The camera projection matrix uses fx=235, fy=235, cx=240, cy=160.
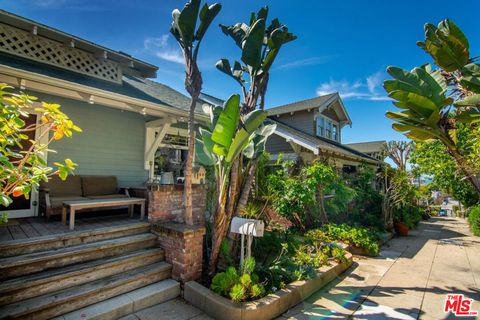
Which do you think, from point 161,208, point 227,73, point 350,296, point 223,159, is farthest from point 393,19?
point 161,208

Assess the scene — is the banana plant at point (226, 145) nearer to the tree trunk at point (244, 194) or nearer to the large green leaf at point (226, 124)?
the large green leaf at point (226, 124)

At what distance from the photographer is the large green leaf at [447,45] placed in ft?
12.6

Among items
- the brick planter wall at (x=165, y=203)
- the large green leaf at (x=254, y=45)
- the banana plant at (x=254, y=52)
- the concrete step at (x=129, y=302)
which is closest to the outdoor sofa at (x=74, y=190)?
the brick planter wall at (x=165, y=203)

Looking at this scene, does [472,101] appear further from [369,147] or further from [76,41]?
[369,147]

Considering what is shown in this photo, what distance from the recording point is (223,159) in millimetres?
4328

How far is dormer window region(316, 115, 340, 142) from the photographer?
14594 millimetres

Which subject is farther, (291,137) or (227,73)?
(291,137)

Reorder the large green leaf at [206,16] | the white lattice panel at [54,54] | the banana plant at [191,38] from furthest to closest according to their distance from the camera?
the white lattice panel at [54,54], the large green leaf at [206,16], the banana plant at [191,38]

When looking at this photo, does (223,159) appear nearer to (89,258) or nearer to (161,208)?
(161,208)

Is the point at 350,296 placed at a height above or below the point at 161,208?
below

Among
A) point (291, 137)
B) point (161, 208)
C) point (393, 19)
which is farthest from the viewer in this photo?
point (291, 137)

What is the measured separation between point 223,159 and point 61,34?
5.92 metres

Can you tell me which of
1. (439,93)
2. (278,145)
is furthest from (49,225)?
(278,145)

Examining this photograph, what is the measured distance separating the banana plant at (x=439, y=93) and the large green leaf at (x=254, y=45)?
7.95ft
